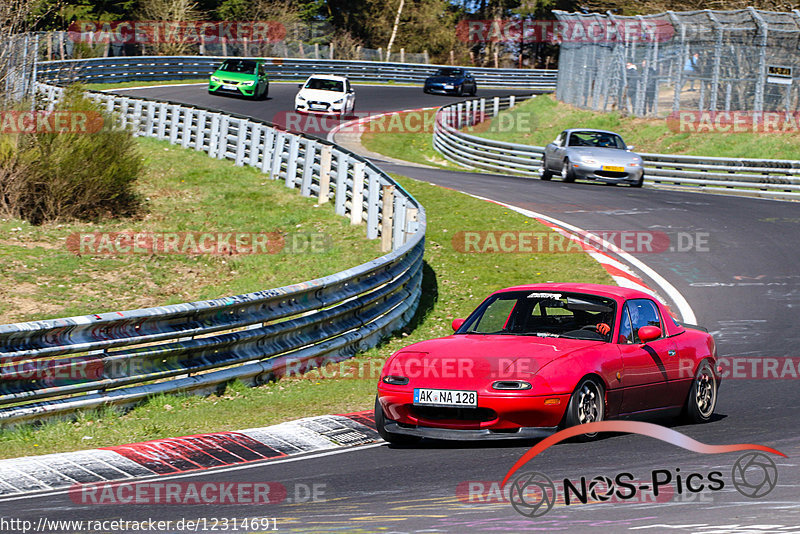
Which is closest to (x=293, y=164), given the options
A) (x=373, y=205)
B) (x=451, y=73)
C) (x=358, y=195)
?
(x=358, y=195)

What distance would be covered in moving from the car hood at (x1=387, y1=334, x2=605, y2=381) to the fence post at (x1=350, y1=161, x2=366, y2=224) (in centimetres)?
1125

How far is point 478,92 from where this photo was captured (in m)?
63.4

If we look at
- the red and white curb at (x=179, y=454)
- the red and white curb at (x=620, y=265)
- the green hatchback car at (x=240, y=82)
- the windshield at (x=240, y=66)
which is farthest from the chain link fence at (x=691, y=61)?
the red and white curb at (x=179, y=454)

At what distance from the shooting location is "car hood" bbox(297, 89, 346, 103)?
3884 centimetres

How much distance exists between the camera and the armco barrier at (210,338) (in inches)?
326

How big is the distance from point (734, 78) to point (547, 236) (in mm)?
16057

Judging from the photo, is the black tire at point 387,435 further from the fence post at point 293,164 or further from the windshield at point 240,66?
the windshield at point 240,66

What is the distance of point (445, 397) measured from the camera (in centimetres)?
762

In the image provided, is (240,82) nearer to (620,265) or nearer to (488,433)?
(620,265)

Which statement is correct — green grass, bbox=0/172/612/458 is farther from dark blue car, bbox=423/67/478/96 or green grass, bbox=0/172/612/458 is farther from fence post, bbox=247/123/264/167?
dark blue car, bbox=423/67/478/96

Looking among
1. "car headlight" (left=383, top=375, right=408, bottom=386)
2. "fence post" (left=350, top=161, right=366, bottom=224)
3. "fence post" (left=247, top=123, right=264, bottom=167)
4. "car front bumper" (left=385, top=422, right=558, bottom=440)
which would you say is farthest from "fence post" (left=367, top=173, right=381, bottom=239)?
"car front bumper" (left=385, top=422, right=558, bottom=440)

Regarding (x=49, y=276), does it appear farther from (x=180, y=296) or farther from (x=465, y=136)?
(x=465, y=136)

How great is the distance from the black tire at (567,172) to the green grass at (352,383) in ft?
18.1

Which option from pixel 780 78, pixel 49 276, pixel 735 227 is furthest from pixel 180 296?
pixel 780 78
